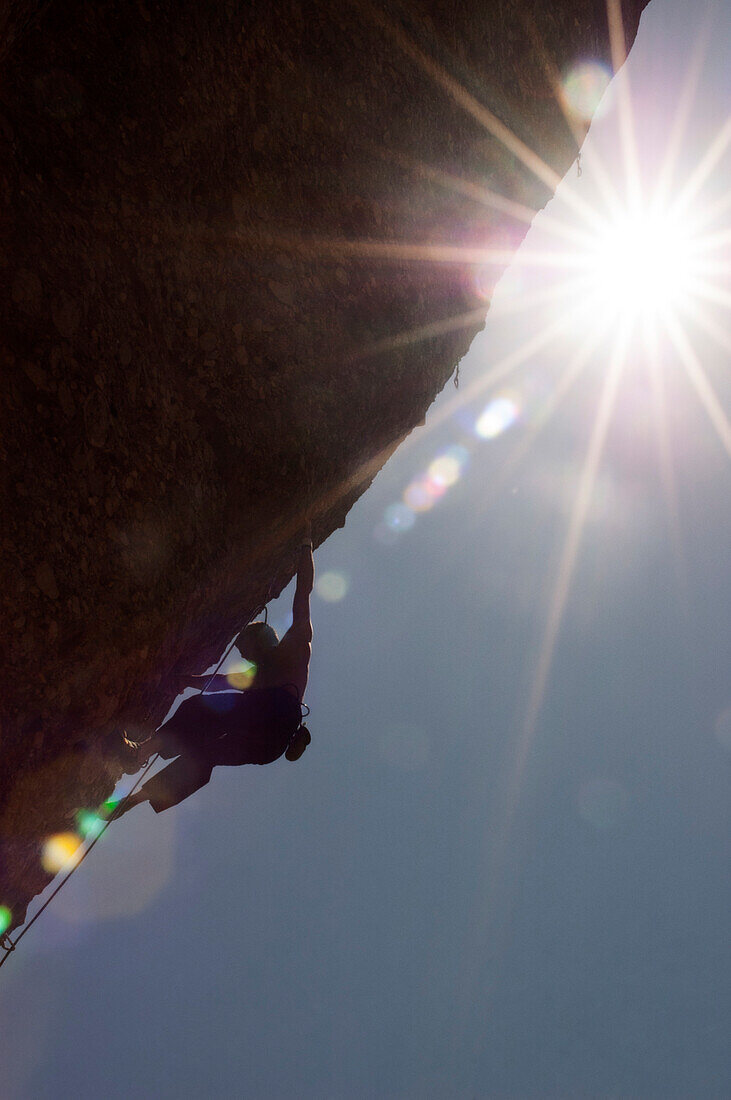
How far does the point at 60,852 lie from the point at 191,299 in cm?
403

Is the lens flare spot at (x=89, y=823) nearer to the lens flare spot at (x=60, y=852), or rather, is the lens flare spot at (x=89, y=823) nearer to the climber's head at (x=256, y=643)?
the lens flare spot at (x=60, y=852)

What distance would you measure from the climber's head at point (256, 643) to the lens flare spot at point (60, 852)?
183cm

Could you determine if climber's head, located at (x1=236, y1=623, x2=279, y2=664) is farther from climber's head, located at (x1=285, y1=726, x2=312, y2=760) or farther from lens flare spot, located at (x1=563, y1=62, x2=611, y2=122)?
lens flare spot, located at (x1=563, y1=62, x2=611, y2=122)

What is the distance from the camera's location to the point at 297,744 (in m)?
4.83

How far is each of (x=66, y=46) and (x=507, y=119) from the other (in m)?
5.29

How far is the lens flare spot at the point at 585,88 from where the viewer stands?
26.2ft

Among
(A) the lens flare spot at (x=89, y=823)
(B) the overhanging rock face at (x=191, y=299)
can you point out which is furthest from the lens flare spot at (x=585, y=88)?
(A) the lens flare spot at (x=89, y=823)

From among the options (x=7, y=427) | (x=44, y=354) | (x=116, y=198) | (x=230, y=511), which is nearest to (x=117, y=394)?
(x=44, y=354)

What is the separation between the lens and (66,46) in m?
3.15

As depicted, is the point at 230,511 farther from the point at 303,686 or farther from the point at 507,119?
the point at 507,119

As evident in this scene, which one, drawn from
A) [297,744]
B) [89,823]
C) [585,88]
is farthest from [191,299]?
[585,88]

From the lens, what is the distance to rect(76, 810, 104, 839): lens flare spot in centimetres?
483

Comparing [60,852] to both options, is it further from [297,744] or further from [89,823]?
[297,744]

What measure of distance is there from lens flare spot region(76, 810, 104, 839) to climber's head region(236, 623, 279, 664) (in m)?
1.62
